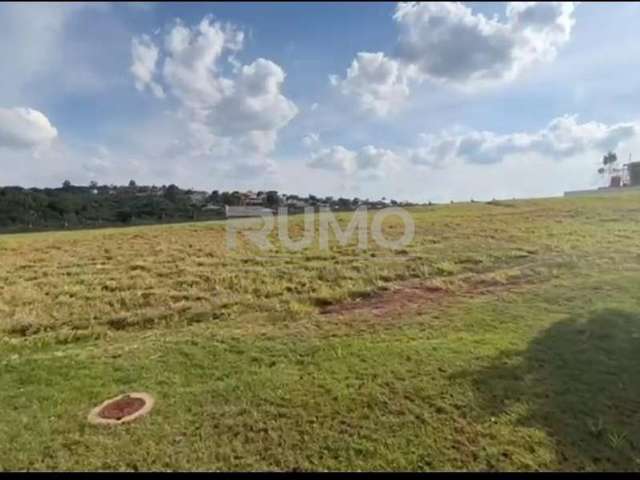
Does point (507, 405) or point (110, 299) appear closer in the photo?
point (507, 405)

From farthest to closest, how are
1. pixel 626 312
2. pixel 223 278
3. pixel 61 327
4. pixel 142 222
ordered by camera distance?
pixel 142 222, pixel 223 278, pixel 61 327, pixel 626 312

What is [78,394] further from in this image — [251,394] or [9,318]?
[9,318]

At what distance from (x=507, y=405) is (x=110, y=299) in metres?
8.14

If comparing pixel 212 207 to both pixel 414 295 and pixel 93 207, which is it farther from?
pixel 414 295

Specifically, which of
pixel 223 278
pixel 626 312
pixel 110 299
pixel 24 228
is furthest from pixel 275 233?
pixel 24 228

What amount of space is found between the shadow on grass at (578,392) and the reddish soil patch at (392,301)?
7.96 ft

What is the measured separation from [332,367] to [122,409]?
7.56ft

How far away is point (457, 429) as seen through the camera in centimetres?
415

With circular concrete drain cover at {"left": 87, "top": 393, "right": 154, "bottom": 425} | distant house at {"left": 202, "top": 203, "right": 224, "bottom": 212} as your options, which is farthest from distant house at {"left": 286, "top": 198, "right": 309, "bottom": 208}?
circular concrete drain cover at {"left": 87, "top": 393, "right": 154, "bottom": 425}

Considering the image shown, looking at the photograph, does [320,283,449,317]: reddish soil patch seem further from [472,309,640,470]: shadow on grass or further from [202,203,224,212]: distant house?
[202,203,224,212]: distant house

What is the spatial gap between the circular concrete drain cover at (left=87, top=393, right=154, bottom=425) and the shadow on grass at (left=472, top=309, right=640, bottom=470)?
341cm

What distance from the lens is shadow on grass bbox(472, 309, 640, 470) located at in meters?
3.87

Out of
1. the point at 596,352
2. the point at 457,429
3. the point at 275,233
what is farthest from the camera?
the point at 275,233

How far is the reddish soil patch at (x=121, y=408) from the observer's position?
15.1 ft
